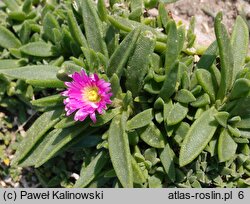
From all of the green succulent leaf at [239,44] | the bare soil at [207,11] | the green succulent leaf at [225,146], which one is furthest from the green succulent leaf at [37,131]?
the bare soil at [207,11]

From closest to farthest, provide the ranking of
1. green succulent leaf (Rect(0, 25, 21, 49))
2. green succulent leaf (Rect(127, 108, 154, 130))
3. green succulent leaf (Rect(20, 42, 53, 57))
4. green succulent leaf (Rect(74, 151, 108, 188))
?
green succulent leaf (Rect(127, 108, 154, 130)) < green succulent leaf (Rect(74, 151, 108, 188)) < green succulent leaf (Rect(20, 42, 53, 57)) < green succulent leaf (Rect(0, 25, 21, 49))

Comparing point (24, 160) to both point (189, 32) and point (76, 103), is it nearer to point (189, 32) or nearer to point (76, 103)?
point (76, 103)

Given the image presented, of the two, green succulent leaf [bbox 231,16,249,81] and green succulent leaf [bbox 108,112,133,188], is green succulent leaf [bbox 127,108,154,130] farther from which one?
green succulent leaf [bbox 231,16,249,81]

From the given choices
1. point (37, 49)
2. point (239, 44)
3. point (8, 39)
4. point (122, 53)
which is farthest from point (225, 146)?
point (8, 39)

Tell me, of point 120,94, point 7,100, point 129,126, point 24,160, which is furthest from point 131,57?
point 7,100

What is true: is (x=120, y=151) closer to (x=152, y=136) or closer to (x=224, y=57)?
(x=152, y=136)

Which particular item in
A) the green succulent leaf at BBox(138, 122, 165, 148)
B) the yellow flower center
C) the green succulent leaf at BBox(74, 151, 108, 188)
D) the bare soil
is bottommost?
the green succulent leaf at BBox(74, 151, 108, 188)

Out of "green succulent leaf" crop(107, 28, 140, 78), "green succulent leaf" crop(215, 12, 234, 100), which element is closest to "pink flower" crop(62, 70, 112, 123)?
"green succulent leaf" crop(107, 28, 140, 78)
